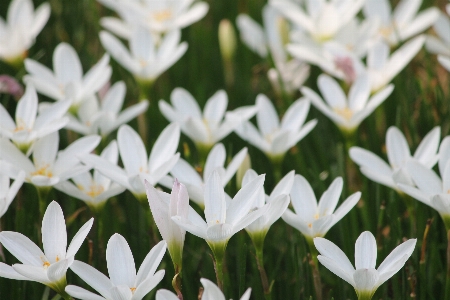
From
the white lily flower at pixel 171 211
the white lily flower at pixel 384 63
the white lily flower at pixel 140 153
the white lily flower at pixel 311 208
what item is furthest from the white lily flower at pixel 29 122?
the white lily flower at pixel 384 63

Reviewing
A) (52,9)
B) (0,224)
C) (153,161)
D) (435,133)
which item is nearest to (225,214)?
(153,161)

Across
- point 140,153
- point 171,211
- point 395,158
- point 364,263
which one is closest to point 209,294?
point 171,211

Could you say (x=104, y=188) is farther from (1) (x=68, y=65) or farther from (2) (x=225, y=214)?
(1) (x=68, y=65)

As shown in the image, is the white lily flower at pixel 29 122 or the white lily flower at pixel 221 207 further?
the white lily flower at pixel 29 122

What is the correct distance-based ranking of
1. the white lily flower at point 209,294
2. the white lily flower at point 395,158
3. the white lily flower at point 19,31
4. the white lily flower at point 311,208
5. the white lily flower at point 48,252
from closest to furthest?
the white lily flower at point 209,294, the white lily flower at point 48,252, the white lily flower at point 311,208, the white lily flower at point 395,158, the white lily flower at point 19,31

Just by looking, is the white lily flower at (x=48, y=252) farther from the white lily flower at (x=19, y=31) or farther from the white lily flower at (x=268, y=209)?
the white lily flower at (x=19, y=31)

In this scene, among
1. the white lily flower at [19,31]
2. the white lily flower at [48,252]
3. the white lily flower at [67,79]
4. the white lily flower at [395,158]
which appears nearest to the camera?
the white lily flower at [48,252]

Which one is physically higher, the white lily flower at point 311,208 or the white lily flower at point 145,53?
the white lily flower at point 145,53
